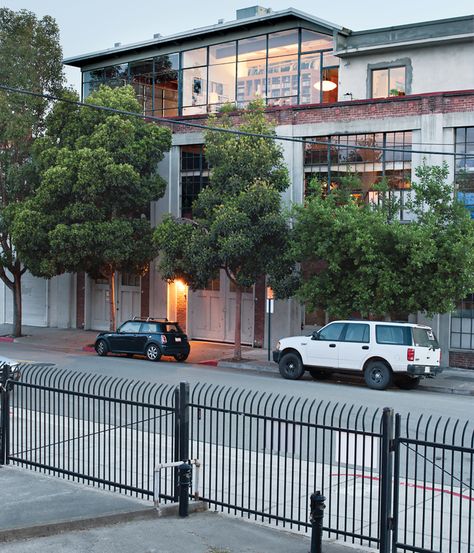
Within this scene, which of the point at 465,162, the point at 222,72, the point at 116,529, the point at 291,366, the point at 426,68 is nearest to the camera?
the point at 116,529

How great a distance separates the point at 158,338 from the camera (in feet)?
93.7

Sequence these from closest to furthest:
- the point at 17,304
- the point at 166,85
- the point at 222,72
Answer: the point at 17,304 → the point at 222,72 → the point at 166,85

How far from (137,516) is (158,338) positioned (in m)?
19.0

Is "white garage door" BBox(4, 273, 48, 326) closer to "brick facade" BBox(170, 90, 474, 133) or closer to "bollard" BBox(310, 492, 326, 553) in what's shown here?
"brick facade" BBox(170, 90, 474, 133)

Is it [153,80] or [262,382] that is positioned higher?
[153,80]

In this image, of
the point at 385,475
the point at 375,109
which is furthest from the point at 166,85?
the point at 385,475

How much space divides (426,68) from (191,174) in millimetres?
10083

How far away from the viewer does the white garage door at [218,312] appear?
33.4 metres

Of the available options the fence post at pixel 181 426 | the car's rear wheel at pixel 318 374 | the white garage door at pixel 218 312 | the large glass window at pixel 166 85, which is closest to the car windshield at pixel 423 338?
the car's rear wheel at pixel 318 374

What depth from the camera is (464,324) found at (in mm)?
27516

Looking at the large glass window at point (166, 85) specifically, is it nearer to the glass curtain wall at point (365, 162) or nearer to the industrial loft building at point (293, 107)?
the industrial loft building at point (293, 107)

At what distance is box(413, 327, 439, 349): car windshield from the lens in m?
22.5

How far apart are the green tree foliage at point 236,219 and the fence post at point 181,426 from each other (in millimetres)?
16849

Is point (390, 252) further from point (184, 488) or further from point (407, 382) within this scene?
point (184, 488)
